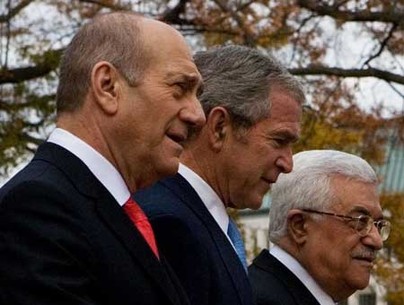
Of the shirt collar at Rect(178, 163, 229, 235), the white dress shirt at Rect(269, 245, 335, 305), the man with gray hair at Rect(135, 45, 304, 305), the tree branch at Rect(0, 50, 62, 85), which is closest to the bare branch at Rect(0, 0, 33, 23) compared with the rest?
the tree branch at Rect(0, 50, 62, 85)

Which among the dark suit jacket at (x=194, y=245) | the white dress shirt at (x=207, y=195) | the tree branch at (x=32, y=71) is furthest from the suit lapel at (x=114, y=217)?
the tree branch at (x=32, y=71)

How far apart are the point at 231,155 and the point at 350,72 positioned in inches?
421

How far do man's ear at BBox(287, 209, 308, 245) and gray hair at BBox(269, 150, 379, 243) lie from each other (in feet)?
0.08

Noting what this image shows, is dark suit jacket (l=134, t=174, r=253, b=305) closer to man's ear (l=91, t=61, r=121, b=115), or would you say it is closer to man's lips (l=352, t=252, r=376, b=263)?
man's ear (l=91, t=61, r=121, b=115)

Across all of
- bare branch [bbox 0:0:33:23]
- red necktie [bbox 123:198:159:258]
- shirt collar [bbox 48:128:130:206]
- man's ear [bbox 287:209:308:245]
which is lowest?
bare branch [bbox 0:0:33:23]

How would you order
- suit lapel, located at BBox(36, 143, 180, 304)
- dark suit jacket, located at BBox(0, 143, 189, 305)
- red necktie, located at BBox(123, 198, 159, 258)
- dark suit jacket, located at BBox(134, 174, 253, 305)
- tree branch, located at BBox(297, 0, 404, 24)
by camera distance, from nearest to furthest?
dark suit jacket, located at BBox(0, 143, 189, 305) < suit lapel, located at BBox(36, 143, 180, 304) < red necktie, located at BBox(123, 198, 159, 258) < dark suit jacket, located at BBox(134, 174, 253, 305) < tree branch, located at BBox(297, 0, 404, 24)

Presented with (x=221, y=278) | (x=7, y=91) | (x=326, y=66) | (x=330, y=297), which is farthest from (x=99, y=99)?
(x=326, y=66)

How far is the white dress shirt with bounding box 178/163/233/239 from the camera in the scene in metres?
4.31

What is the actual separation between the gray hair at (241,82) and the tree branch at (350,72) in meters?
10.2

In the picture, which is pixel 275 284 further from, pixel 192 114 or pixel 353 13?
pixel 353 13

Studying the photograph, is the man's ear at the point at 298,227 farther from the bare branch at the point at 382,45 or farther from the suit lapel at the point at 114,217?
the bare branch at the point at 382,45

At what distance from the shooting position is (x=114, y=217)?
3207 mm

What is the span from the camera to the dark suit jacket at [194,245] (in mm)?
3777

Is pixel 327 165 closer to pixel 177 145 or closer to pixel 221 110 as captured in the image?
pixel 221 110
